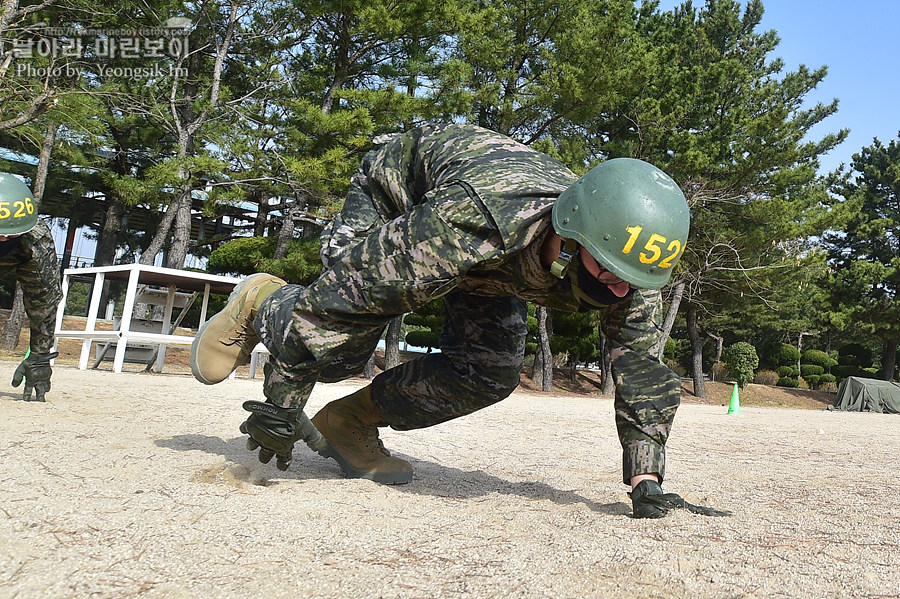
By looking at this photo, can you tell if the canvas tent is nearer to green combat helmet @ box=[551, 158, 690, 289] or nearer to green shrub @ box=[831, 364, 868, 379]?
green shrub @ box=[831, 364, 868, 379]

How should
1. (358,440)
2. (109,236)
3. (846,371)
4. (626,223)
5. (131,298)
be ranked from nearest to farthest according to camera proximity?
(626,223)
(358,440)
(131,298)
(109,236)
(846,371)

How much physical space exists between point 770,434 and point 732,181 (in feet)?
44.0

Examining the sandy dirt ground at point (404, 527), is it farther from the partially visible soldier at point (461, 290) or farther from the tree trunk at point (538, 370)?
the tree trunk at point (538, 370)

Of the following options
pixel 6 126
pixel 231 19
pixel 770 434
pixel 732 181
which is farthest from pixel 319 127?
pixel 732 181

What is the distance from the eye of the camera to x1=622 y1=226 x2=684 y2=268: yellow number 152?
6.73ft

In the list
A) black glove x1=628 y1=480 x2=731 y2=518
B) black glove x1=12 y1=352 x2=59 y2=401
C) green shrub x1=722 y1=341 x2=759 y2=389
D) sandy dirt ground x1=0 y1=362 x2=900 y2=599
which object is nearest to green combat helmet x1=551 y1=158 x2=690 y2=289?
black glove x1=628 y1=480 x2=731 y2=518

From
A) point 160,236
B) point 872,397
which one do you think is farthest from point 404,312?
point 872,397

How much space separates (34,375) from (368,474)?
123 inches

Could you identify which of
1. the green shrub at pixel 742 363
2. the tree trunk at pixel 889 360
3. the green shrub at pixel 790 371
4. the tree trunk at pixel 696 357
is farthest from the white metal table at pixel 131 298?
the tree trunk at pixel 889 360

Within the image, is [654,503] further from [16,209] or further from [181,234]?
[181,234]

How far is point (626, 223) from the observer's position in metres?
2.06

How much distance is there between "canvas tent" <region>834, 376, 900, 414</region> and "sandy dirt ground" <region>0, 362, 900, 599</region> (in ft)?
59.3

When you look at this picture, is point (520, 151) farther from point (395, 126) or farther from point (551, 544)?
point (395, 126)

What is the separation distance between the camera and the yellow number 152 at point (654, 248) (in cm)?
205
